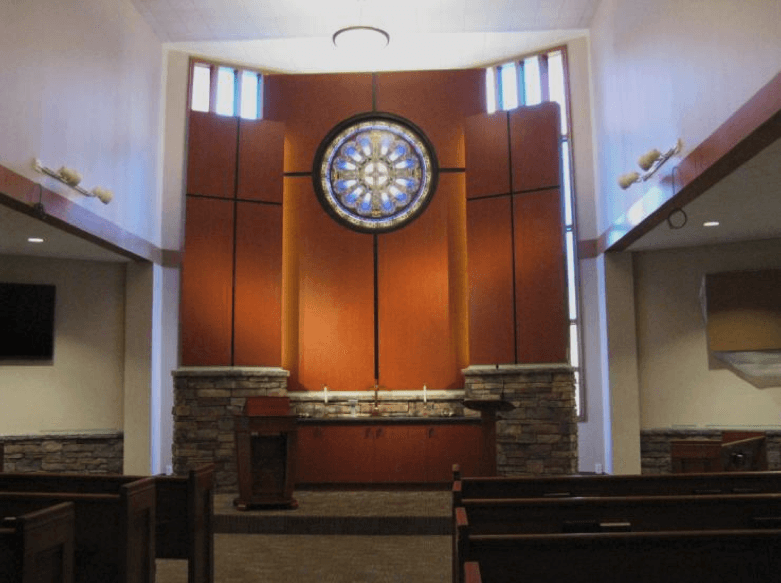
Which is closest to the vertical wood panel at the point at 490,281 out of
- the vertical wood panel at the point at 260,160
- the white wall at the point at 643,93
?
the white wall at the point at 643,93

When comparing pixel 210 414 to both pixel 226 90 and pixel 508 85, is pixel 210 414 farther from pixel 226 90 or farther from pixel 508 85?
pixel 508 85

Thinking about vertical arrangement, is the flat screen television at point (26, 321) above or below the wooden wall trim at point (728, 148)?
below

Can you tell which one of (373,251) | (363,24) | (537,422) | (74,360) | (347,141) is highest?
(363,24)

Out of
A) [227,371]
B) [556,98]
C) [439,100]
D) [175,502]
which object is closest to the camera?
[175,502]

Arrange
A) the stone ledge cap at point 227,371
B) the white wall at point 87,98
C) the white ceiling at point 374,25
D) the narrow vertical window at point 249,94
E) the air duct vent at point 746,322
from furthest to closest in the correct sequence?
1. the narrow vertical window at point 249,94
2. the stone ledge cap at point 227,371
3. the white ceiling at point 374,25
4. the air duct vent at point 746,322
5. the white wall at point 87,98

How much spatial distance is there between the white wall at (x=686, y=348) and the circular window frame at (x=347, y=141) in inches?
107

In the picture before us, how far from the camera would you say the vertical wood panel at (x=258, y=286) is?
8.94 meters

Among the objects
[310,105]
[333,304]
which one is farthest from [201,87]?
[333,304]

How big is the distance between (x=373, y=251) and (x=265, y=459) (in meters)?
3.28

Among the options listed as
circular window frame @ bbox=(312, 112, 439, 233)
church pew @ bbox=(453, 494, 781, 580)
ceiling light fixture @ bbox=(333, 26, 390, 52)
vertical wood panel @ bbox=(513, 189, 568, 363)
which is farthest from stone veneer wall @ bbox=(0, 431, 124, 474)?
church pew @ bbox=(453, 494, 781, 580)

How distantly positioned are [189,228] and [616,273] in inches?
188

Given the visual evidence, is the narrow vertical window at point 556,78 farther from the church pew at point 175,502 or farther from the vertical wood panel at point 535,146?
the church pew at point 175,502

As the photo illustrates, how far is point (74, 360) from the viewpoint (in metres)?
8.49

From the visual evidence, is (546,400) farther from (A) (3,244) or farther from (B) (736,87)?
(A) (3,244)
